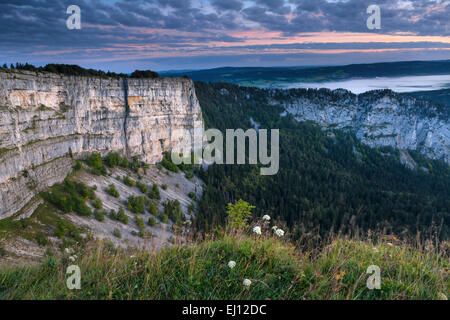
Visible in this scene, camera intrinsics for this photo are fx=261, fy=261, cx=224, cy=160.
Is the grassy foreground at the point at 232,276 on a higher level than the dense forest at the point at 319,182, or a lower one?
higher

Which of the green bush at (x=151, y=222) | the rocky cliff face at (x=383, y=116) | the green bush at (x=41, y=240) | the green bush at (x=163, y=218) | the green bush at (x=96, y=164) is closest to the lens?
the green bush at (x=41, y=240)

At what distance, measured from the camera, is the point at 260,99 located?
145875mm

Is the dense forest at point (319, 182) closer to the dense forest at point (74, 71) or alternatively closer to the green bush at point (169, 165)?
the green bush at point (169, 165)

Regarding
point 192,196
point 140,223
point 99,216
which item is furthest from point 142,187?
point 99,216

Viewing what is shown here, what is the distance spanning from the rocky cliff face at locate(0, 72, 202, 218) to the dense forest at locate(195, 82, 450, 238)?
16.1 meters

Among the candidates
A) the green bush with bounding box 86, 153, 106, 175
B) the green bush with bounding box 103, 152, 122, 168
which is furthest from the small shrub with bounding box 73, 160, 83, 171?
the green bush with bounding box 103, 152, 122, 168

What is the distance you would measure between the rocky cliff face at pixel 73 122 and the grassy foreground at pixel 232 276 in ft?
92.7

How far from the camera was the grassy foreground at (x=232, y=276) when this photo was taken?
468 cm

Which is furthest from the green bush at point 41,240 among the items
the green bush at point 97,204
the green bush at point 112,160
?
the green bush at point 112,160

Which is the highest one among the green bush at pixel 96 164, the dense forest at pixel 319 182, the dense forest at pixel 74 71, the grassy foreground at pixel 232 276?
the dense forest at pixel 74 71

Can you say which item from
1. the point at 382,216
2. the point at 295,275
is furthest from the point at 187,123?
the point at 295,275

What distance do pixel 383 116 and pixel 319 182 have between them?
105 meters

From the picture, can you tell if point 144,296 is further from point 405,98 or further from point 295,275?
point 405,98

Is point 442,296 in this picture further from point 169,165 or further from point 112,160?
point 169,165
